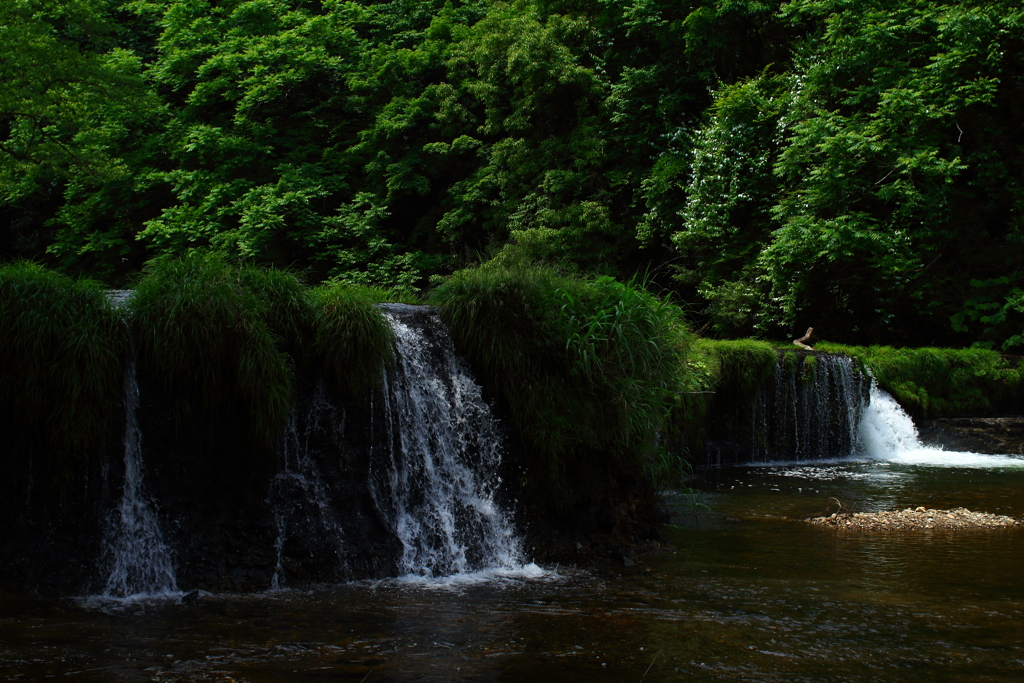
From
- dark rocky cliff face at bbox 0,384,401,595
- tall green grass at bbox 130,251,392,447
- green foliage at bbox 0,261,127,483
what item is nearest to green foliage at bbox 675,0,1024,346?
tall green grass at bbox 130,251,392,447

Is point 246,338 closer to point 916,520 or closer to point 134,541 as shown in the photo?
point 134,541

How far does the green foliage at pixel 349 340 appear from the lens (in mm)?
5809

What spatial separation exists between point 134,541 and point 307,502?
1096mm

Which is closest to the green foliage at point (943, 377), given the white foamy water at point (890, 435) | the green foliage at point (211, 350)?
the white foamy water at point (890, 435)

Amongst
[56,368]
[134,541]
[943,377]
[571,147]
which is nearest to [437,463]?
[134,541]

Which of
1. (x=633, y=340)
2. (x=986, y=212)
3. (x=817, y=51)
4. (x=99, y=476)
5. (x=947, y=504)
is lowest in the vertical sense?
(x=947, y=504)

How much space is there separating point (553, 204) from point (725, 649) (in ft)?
49.8

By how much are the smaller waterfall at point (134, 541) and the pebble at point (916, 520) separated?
18.1 feet

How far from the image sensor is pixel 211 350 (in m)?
5.29

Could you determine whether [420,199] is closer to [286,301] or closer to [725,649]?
[286,301]

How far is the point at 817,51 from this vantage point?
677 inches

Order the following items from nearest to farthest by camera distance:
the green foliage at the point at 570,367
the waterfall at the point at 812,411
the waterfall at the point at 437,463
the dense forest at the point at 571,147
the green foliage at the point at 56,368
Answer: the green foliage at the point at 56,368 < the waterfall at the point at 437,463 < the green foliage at the point at 570,367 < the waterfall at the point at 812,411 < the dense forest at the point at 571,147

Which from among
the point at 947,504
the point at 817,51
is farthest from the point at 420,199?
the point at 947,504

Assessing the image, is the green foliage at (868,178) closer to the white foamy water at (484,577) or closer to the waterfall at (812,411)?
the waterfall at (812,411)
